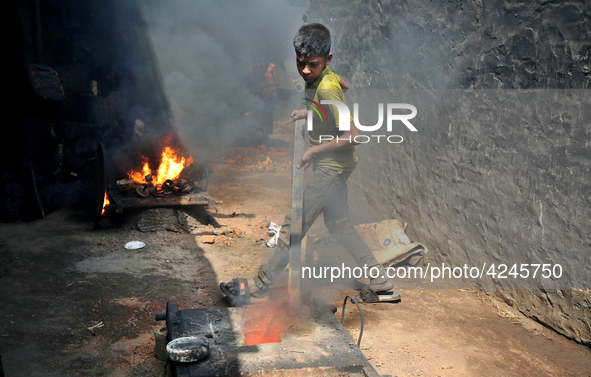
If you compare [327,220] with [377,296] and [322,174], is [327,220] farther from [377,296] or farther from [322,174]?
[377,296]

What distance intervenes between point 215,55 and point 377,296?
11.1 meters

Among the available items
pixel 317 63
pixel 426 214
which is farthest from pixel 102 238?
pixel 426 214

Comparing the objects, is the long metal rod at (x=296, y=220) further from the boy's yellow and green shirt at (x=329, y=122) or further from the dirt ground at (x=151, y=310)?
the dirt ground at (x=151, y=310)

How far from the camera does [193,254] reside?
5070 millimetres

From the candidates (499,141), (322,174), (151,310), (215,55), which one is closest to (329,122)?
(322,174)

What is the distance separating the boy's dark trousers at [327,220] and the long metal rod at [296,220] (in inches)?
16.6

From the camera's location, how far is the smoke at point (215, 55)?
36.6ft

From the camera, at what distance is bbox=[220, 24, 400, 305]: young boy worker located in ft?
10.8

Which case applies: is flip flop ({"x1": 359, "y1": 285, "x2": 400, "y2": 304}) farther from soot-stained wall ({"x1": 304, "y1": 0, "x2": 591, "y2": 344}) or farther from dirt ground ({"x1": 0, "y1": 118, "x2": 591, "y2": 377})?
soot-stained wall ({"x1": 304, "y1": 0, "x2": 591, "y2": 344})

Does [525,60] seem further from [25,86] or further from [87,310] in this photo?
[25,86]

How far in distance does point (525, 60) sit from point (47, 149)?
20.1ft

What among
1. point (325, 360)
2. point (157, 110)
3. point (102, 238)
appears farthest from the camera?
point (157, 110)

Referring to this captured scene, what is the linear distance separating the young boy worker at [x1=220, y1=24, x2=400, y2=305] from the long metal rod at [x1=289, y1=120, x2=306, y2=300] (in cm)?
14

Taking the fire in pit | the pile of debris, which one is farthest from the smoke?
the pile of debris
